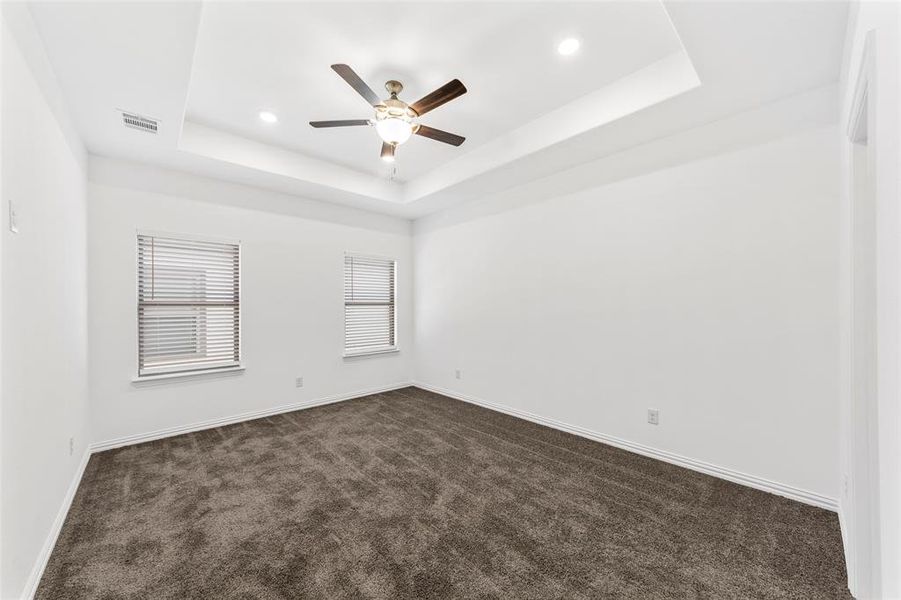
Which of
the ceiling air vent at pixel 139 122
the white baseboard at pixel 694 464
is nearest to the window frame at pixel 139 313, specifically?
the ceiling air vent at pixel 139 122

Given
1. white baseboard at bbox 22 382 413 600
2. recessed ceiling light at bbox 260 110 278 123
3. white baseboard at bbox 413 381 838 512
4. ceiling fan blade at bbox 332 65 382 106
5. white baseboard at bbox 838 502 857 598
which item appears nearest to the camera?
white baseboard at bbox 838 502 857 598

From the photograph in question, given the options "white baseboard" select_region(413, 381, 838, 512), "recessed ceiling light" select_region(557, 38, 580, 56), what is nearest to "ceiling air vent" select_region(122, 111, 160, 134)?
"recessed ceiling light" select_region(557, 38, 580, 56)

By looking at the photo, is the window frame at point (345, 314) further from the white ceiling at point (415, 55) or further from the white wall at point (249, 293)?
the white ceiling at point (415, 55)

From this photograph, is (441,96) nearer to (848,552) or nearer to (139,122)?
(139,122)

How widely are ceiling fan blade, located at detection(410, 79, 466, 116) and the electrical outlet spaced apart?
6.92 feet

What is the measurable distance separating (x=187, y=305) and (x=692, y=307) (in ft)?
15.4

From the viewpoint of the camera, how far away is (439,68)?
103 inches

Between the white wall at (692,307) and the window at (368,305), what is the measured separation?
1.81m

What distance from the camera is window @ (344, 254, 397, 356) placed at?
5.07 m

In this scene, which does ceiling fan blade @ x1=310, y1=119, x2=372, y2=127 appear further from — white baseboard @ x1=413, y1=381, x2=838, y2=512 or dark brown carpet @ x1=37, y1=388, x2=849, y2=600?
white baseboard @ x1=413, y1=381, x2=838, y2=512

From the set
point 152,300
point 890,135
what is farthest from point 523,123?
point 152,300

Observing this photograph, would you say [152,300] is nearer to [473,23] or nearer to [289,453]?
[289,453]

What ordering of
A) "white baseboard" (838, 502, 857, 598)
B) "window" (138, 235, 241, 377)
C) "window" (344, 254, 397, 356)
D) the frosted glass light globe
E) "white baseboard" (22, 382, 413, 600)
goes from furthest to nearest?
"window" (344, 254, 397, 356)
"window" (138, 235, 241, 377)
the frosted glass light globe
"white baseboard" (22, 382, 413, 600)
"white baseboard" (838, 502, 857, 598)

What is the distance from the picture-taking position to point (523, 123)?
3.41 meters
